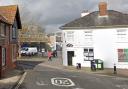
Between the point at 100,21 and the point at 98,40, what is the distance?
2833 millimetres

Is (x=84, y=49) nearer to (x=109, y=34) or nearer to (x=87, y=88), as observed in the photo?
(x=109, y=34)

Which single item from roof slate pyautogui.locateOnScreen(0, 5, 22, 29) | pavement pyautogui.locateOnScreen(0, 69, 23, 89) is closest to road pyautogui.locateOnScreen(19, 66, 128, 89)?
pavement pyautogui.locateOnScreen(0, 69, 23, 89)

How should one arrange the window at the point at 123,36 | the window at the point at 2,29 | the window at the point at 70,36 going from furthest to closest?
the window at the point at 70,36
the window at the point at 123,36
the window at the point at 2,29

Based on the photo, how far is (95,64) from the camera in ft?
137

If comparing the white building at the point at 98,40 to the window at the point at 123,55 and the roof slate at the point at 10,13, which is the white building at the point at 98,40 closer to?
the window at the point at 123,55

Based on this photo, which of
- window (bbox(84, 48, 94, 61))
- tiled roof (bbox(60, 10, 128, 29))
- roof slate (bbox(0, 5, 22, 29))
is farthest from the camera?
window (bbox(84, 48, 94, 61))

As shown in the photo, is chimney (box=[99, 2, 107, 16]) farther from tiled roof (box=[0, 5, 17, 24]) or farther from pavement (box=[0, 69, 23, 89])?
pavement (box=[0, 69, 23, 89])

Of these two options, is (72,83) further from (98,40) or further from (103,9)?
(103,9)

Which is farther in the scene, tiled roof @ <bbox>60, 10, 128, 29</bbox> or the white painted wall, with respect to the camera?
tiled roof @ <bbox>60, 10, 128, 29</bbox>

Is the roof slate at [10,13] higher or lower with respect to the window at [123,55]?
higher

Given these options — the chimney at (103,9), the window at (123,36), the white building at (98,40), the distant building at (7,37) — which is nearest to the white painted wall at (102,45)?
the white building at (98,40)

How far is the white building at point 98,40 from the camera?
4591cm

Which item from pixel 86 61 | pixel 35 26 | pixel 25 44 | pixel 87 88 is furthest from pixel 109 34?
pixel 35 26

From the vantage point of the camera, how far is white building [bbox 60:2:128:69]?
1807 inches
